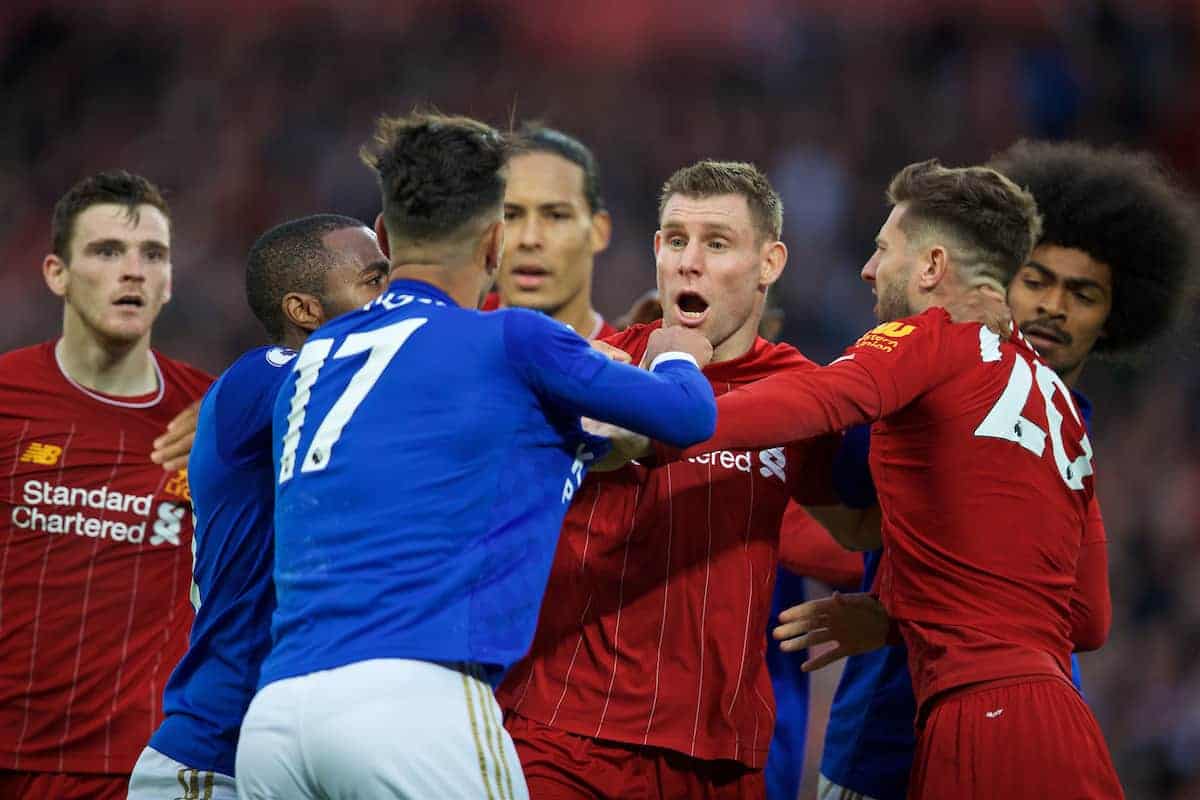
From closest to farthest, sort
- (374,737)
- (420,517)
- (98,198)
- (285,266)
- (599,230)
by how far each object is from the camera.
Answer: (374,737) → (420,517) → (285,266) → (98,198) → (599,230)

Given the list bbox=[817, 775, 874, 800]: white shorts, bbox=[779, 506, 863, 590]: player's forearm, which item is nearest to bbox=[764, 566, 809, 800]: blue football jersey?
bbox=[779, 506, 863, 590]: player's forearm

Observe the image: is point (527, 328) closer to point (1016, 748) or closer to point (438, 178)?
point (438, 178)

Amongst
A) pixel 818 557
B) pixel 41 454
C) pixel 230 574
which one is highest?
pixel 41 454

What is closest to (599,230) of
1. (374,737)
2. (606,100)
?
(374,737)

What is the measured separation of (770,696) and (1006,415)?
1.12 metres

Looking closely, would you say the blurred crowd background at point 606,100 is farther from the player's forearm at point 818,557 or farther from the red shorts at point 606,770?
the red shorts at point 606,770

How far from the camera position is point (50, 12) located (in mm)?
11367

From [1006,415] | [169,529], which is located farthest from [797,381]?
[169,529]

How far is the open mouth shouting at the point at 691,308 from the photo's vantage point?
4.38 m

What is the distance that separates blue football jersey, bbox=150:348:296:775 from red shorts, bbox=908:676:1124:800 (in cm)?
173

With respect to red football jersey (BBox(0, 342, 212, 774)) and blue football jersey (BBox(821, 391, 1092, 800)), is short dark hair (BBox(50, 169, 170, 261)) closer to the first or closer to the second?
red football jersey (BBox(0, 342, 212, 774))

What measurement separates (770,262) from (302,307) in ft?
4.55

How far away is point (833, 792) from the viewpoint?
492 cm

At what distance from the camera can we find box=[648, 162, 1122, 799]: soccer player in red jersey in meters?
3.76
